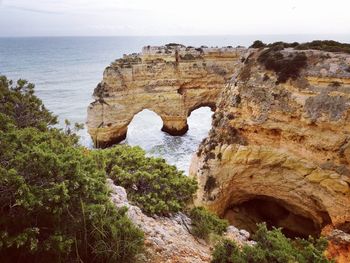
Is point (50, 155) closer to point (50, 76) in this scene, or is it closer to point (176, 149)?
point (176, 149)

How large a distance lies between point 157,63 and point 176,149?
9891 mm

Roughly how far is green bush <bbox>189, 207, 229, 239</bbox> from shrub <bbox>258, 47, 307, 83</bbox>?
9.54 meters

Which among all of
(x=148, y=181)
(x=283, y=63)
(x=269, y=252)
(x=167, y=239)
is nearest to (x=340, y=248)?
(x=148, y=181)

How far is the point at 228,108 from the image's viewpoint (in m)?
19.4

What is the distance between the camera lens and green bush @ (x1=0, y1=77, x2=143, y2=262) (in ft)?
18.5

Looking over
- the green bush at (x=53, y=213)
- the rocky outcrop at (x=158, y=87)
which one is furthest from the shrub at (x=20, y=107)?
the rocky outcrop at (x=158, y=87)

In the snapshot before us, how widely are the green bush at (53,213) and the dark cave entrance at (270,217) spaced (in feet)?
45.2

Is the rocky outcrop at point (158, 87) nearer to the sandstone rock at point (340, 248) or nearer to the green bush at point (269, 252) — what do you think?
the sandstone rock at point (340, 248)

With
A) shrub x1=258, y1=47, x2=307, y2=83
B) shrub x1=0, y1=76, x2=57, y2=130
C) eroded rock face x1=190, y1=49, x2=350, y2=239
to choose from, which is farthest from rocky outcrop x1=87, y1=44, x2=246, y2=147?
shrub x1=0, y1=76, x2=57, y2=130

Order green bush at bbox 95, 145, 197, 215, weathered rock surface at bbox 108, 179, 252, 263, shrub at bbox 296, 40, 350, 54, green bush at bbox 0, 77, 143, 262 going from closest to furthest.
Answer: green bush at bbox 0, 77, 143, 262 → weathered rock surface at bbox 108, 179, 252, 263 → green bush at bbox 95, 145, 197, 215 → shrub at bbox 296, 40, 350, 54

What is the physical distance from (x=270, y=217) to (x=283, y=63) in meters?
9.53

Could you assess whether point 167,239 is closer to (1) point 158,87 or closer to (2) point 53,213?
(2) point 53,213

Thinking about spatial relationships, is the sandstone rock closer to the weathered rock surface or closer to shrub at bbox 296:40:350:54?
the weathered rock surface

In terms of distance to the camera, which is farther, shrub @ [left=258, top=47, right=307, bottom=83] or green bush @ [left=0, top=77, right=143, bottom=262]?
shrub @ [left=258, top=47, right=307, bottom=83]
